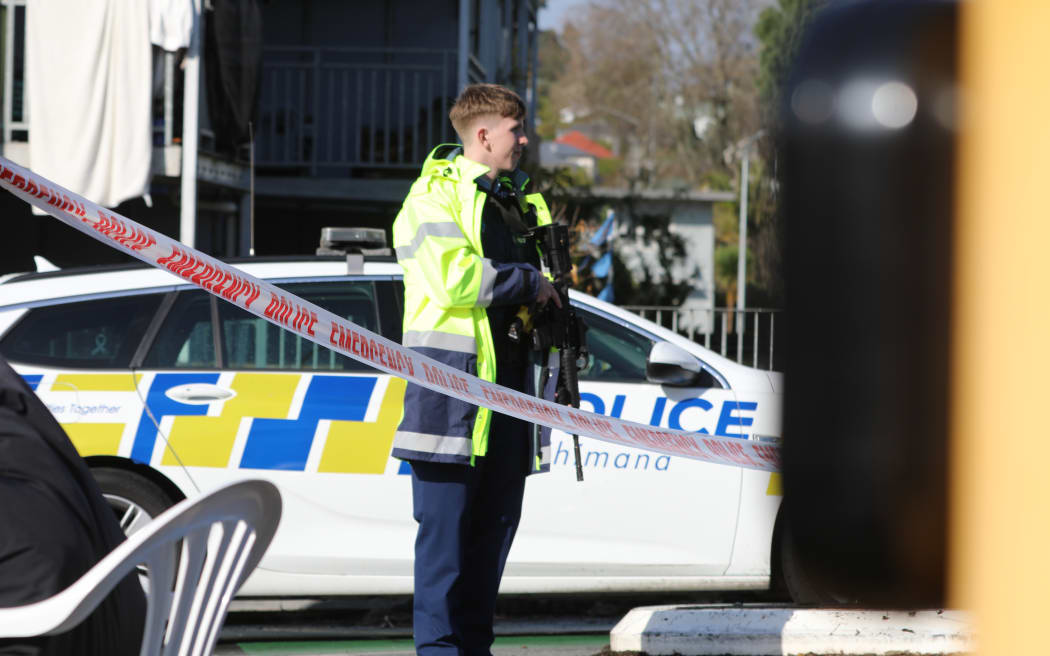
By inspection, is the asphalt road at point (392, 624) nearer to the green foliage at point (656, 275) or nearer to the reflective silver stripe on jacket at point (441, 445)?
the reflective silver stripe on jacket at point (441, 445)

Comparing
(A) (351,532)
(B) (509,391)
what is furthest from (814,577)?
(A) (351,532)

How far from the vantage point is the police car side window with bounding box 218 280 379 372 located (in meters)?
5.13

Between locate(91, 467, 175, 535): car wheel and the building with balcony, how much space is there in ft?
16.7

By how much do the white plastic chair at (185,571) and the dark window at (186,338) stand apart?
8.96 feet

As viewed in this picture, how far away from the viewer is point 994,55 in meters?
0.89

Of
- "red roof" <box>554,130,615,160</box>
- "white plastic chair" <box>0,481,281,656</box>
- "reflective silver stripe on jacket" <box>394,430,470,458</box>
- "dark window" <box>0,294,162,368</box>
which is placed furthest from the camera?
"red roof" <box>554,130,615,160</box>

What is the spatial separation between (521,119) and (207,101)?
26.6ft

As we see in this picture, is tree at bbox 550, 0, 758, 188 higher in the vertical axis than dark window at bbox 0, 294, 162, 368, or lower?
higher

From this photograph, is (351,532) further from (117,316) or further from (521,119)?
(521,119)

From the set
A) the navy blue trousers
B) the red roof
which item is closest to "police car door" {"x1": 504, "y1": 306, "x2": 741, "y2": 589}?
the navy blue trousers

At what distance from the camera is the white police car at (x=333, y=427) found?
16.4ft

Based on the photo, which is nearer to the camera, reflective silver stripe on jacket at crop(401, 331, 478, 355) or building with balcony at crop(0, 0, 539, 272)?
reflective silver stripe on jacket at crop(401, 331, 478, 355)

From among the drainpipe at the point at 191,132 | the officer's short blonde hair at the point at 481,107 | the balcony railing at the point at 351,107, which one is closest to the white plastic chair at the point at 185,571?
the officer's short blonde hair at the point at 481,107

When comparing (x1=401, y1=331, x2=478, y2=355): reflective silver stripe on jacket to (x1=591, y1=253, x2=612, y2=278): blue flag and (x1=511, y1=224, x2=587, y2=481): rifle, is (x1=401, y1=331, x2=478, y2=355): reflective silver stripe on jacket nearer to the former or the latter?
(x1=511, y1=224, x2=587, y2=481): rifle
